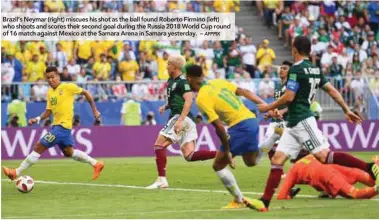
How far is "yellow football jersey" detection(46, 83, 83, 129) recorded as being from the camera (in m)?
22.3

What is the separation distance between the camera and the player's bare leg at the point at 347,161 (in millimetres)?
16766

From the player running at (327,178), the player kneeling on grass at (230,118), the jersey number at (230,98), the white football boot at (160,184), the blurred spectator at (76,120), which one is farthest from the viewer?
the blurred spectator at (76,120)

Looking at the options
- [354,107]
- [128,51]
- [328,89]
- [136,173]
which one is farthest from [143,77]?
[328,89]

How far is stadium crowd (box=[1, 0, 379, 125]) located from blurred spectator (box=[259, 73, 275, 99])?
0.10ft

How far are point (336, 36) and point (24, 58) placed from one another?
477 inches

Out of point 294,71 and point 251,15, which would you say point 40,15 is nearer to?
point 251,15

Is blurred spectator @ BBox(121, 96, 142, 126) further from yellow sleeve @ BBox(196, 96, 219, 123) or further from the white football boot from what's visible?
yellow sleeve @ BBox(196, 96, 219, 123)

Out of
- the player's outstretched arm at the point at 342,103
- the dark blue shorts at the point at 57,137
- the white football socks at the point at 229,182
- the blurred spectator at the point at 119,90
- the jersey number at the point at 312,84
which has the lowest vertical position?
the blurred spectator at the point at 119,90

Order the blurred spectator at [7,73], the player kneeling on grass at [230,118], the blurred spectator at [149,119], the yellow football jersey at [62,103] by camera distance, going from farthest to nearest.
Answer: the blurred spectator at [149,119], the blurred spectator at [7,73], the yellow football jersey at [62,103], the player kneeling on grass at [230,118]

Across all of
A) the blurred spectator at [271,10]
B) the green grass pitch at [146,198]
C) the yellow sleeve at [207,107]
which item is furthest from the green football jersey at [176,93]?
the blurred spectator at [271,10]

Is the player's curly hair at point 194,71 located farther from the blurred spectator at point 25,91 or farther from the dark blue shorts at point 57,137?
the blurred spectator at point 25,91

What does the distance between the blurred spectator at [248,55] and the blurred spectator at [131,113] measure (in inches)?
207

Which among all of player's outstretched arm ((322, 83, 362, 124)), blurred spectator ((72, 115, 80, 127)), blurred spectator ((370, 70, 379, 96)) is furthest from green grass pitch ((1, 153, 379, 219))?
blurred spectator ((370, 70, 379, 96))

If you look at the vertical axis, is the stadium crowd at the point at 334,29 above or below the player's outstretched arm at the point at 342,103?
below
